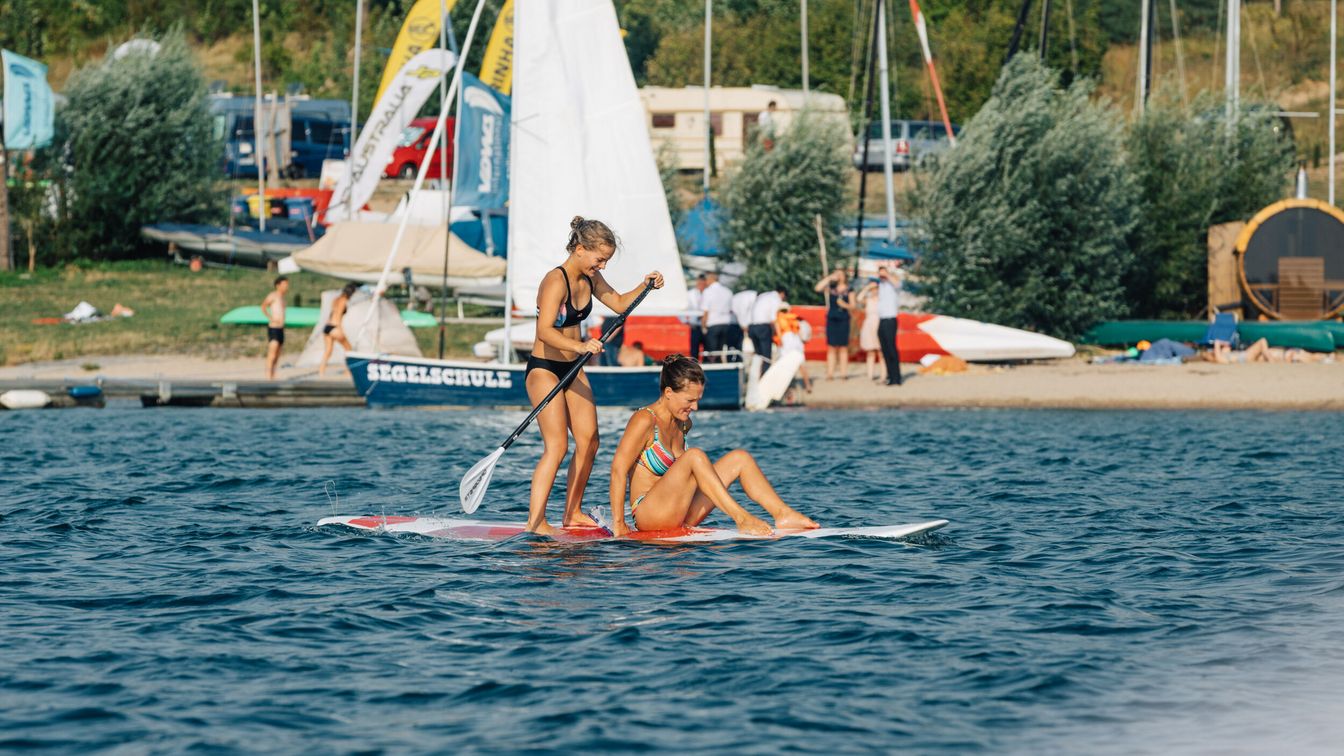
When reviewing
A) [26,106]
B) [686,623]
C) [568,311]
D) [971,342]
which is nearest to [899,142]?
[971,342]

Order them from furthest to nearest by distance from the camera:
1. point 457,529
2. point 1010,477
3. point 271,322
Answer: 1. point 271,322
2. point 1010,477
3. point 457,529

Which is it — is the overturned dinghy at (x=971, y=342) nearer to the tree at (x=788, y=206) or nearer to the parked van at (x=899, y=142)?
the tree at (x=788, y=206)

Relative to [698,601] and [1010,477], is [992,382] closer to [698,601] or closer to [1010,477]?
[1010,477]

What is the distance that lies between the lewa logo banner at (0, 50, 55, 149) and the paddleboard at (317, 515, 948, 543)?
86.1 ft

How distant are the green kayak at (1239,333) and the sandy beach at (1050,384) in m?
1.33

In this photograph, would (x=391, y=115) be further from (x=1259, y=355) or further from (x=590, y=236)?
(x=590, y=236)

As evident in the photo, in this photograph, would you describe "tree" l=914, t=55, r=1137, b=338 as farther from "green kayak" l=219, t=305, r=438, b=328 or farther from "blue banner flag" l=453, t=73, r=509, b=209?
"green kayak" l=219, t=305, r=438, b=328

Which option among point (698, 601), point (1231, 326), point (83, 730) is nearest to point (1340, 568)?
point (698, 601)

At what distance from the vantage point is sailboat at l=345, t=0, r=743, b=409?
2228cm

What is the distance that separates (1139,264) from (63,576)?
24905 mm

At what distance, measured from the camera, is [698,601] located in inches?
406

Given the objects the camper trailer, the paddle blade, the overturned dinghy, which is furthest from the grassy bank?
the paddle blade

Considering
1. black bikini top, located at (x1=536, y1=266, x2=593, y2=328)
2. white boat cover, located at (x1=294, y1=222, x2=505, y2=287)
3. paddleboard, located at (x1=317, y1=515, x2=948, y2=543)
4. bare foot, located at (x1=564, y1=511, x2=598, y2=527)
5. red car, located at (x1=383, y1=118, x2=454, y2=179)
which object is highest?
red car, located at (x1=383, y1=118, x2=454, y2=179)

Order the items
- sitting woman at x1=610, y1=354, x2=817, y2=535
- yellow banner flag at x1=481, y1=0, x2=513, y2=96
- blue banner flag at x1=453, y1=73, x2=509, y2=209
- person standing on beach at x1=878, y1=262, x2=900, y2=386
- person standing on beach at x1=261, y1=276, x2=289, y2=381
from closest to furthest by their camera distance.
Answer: sitting woman at x1=610, y1=354, x2=817, y2=535
person standing on beach at x1=878, y1=262, x2=900, y2=386
person standing on beach at x1=261, y1=276, x2=289, y2=381
blue banner flag at x1=453, y1=73, x2=509, y2=209
yellow banner flag at x1=481, y1=0, x2=513, y2=96
